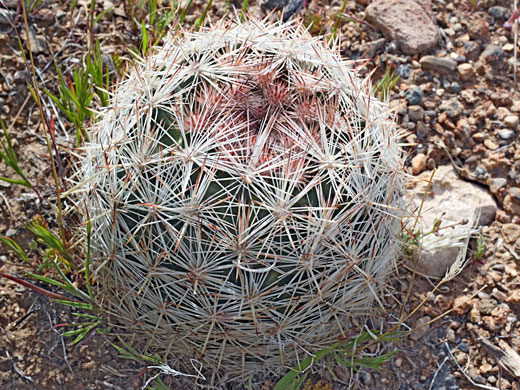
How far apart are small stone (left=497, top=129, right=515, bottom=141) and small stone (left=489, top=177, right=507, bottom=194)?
0.87 ft

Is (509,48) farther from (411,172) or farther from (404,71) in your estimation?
(411,172)

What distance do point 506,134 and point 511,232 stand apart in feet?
1.95

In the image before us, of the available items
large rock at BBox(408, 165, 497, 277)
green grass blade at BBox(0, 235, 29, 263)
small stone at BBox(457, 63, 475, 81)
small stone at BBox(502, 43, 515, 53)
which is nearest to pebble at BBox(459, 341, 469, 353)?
large rock at BBox(408, 165, 497, 277)

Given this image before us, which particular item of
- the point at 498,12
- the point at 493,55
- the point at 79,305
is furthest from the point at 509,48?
the point at 79,305

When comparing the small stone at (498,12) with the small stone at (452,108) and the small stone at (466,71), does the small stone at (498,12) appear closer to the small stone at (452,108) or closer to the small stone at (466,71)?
the small stone at (466,71)

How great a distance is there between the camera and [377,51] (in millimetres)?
3545

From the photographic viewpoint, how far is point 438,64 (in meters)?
3.49

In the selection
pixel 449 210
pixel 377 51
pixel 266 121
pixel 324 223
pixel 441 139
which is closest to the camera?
pixel 324 223

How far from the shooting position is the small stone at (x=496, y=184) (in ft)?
10.4

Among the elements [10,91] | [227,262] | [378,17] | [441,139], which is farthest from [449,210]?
[10,91]

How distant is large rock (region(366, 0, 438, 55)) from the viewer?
353cm

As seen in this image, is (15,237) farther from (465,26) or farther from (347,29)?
(465,26)

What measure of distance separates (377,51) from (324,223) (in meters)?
1.97

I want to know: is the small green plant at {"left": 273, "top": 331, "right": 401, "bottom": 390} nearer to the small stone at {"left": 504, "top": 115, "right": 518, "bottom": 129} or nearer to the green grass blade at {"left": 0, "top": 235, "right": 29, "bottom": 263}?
the green grass blade at {"left": 0, "top": 235, "right": 29, "bottom": 263}
